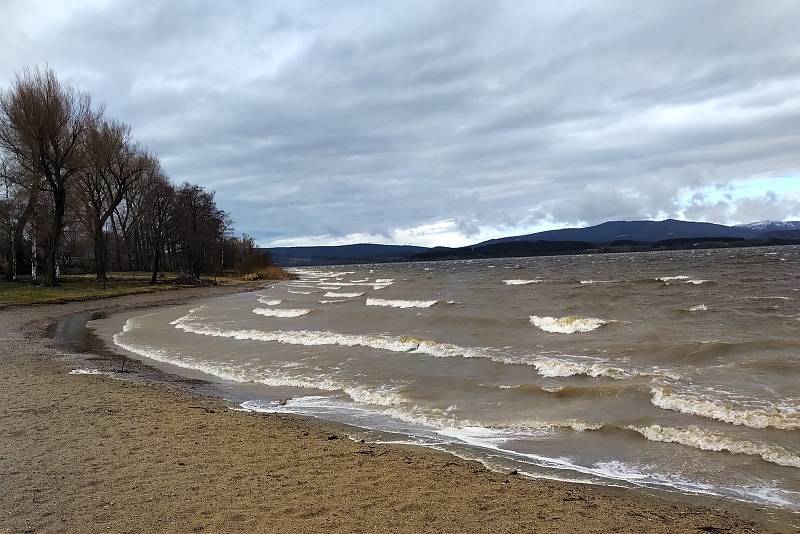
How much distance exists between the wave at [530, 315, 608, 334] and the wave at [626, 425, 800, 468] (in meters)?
11.3

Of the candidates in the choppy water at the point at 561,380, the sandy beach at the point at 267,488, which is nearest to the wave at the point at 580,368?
the choppy water at the point at 561,380

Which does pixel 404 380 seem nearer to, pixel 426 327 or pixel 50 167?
pixel 426 327

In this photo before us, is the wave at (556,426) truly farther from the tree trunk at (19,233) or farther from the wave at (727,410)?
the tree trunk at (19,233)

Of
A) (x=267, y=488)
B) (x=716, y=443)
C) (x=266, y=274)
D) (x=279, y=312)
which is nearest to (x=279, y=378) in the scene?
(x=267, y=488)

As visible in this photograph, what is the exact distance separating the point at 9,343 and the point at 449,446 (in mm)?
17144

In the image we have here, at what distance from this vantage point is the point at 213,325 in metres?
24.6

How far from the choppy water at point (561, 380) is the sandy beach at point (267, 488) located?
0.82 metres

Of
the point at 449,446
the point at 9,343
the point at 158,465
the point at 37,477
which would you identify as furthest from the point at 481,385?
the point at 9,343

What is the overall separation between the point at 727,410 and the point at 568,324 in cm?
1166

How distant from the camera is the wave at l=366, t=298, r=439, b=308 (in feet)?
103

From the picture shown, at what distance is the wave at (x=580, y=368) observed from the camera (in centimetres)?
1197

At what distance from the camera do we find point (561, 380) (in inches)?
460

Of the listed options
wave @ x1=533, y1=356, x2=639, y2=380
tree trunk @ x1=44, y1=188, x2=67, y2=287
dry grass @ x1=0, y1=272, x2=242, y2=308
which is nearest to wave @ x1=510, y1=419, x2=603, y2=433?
wave @ x1=533, y1=356, x2=639, y2=380

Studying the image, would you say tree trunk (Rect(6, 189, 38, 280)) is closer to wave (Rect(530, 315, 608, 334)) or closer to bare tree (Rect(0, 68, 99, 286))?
bare tree (Rect(0, 68, 99, 286))
